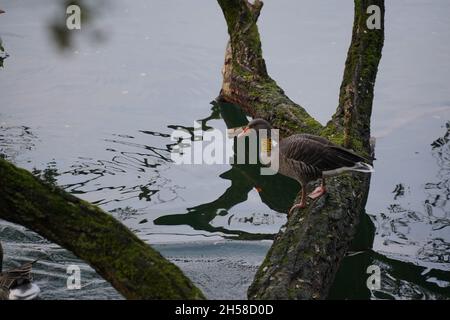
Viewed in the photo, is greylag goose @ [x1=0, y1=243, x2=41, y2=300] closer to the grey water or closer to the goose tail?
the grey water

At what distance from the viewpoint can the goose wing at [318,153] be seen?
22.0 feet

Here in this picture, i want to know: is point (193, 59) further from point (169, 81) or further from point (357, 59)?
point (357, 59)

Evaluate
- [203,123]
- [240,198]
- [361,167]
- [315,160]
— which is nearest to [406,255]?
[361,167]

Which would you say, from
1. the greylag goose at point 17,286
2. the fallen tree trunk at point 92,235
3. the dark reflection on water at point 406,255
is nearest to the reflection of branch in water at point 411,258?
the dark reflection on water at point 406,255

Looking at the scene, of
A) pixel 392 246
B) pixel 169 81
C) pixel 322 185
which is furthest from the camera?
pixel 169 81

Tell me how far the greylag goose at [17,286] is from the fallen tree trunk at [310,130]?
1.75m

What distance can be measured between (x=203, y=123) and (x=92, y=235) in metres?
5.68

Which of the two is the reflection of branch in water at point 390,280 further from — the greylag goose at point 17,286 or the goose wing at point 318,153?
the greylag goose at point 17,286

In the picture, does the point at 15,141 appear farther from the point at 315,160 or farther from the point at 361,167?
the point at 361,167

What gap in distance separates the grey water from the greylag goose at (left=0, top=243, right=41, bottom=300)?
570 mm

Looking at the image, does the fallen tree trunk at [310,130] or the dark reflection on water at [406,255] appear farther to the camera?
the dark reflection on water at [406,255]
